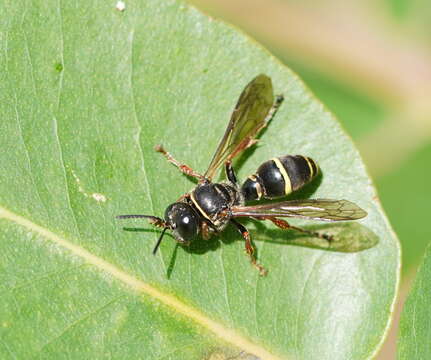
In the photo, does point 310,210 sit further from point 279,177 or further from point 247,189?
point 247,189

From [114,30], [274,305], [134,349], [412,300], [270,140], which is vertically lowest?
[134,349]

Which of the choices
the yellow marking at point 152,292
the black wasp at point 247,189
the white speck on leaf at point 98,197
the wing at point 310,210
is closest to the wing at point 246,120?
the black wasp at point 247,189

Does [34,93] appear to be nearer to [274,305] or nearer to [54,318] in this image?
[54,318]

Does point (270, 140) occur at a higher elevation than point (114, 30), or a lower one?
lower

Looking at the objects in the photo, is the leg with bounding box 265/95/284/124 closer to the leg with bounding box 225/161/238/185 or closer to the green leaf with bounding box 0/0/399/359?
the green leaf with bounding box 0/0/399/359

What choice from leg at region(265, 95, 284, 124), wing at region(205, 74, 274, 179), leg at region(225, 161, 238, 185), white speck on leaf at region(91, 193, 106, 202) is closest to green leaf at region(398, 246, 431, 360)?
leg at region(265, 95, 284, 124)

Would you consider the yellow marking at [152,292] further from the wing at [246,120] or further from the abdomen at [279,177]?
the abdomen at [279,177]

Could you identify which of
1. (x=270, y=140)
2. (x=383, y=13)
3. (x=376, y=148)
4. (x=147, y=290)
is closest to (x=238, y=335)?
(x=147, y=290)

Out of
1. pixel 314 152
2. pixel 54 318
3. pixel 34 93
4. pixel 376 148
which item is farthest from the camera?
pixel 376 148
